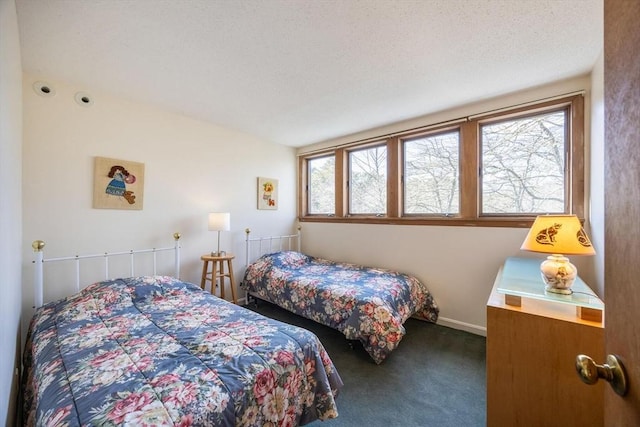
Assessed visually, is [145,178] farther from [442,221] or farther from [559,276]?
[559,276]

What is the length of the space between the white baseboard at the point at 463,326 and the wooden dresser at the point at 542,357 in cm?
134

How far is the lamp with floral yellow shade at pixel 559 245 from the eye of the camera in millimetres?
1402

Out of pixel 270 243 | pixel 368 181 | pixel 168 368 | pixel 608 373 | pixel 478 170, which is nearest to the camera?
pixel 608 373

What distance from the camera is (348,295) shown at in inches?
89.5

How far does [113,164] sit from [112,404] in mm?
2180

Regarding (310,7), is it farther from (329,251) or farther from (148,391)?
(329,251)

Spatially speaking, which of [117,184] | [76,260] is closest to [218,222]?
[117,184]

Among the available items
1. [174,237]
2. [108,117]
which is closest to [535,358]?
[174,237]

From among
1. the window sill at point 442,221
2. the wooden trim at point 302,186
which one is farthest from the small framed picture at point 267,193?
the window sill at point 442,221

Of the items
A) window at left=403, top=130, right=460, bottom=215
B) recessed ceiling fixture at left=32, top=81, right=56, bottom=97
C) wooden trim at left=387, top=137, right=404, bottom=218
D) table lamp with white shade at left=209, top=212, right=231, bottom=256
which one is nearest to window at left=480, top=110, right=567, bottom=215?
window at left=403, top=130, right=460, bottom=215

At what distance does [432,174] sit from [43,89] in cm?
364

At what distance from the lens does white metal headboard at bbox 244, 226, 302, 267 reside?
3.46 meters

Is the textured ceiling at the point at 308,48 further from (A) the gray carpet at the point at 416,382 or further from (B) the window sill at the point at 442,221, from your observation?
(A) the gray carpet at the point at 416,382

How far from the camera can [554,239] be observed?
150 centimetres
